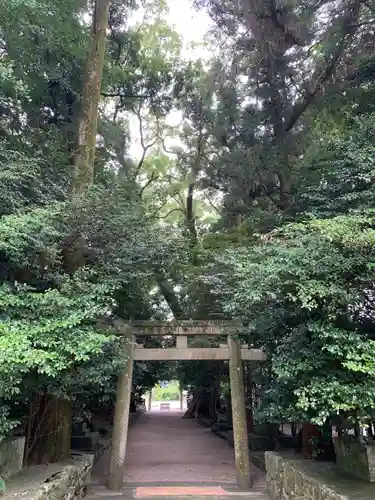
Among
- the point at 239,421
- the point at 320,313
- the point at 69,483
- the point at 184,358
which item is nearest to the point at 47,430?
the point at 69,483

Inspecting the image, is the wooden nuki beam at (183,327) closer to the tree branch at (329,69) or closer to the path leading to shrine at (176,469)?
the path leading to shrine at (176,469)

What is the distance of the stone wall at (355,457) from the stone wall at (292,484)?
54 cm

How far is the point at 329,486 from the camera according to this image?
179 inches

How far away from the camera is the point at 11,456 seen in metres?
5.20

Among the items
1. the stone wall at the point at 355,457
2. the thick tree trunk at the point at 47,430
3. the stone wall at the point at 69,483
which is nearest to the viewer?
the stone wall at the point at 69,483

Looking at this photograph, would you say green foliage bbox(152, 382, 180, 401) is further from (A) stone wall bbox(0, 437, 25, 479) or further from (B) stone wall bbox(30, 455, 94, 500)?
(A) stone wall bbox(0, 437, 25, 479)

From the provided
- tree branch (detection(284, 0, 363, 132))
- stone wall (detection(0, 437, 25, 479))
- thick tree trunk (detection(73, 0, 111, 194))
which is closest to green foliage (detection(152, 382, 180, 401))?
tree branch (detection(284, 0, 363, 132))

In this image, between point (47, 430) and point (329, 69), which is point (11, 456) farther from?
point (329, 69)

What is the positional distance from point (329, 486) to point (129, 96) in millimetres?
11889

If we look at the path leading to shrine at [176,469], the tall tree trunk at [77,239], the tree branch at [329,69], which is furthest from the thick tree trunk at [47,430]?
the tree branch at [329,69]

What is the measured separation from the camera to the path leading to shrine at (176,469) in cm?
721

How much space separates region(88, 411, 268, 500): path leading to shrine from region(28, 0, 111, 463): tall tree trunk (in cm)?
120

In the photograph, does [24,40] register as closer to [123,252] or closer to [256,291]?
[123,252]

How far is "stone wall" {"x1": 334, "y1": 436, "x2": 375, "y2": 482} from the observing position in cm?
479
